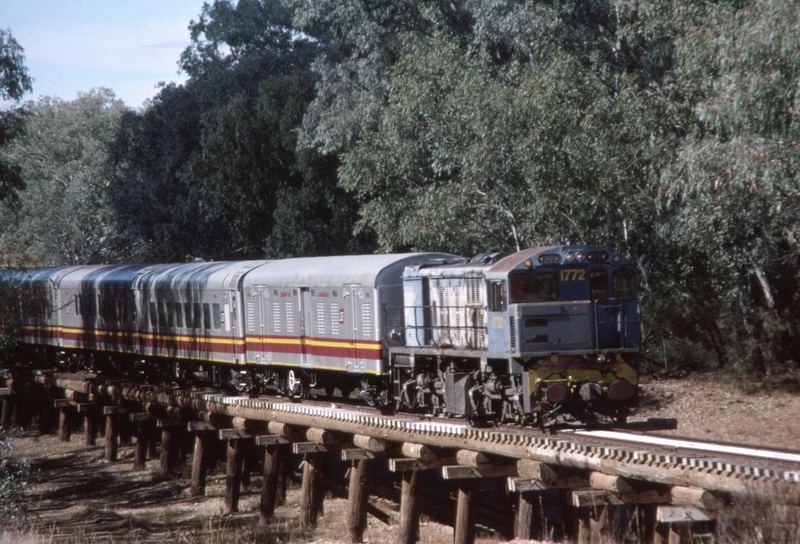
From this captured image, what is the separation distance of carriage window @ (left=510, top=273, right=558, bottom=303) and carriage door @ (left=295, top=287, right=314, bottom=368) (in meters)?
7.29

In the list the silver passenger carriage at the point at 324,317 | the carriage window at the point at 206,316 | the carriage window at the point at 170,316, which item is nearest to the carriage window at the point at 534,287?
the silver passenger carriage at the point at 324,317

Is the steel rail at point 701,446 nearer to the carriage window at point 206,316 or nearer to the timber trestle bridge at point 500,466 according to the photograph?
the timber trestle bridge at point 500,466

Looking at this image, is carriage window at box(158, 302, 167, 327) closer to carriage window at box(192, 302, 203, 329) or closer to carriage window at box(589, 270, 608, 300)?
carriage window at box(192, 302, 203, 329)

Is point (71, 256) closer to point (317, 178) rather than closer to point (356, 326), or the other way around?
point (317, 178)

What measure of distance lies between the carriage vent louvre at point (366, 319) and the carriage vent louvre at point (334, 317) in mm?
1082

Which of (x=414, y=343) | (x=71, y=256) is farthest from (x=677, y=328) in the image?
(x=71, y=256)

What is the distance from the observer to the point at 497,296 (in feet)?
49.0

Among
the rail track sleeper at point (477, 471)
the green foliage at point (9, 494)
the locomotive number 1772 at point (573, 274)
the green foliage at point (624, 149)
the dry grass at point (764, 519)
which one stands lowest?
the green foliage at point (9, 494)

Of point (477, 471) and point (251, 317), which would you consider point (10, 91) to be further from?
point (477, 471)

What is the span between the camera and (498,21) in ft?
93.4

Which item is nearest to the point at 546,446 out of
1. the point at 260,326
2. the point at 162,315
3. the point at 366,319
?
the point at 366,319

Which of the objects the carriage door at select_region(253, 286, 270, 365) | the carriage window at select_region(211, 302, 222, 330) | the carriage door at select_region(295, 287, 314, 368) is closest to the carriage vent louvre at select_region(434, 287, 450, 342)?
the carriage door at select_region(295, 287, 314, 368)

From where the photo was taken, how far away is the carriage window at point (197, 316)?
81.9ft

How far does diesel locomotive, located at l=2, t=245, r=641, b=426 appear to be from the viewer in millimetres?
14609
